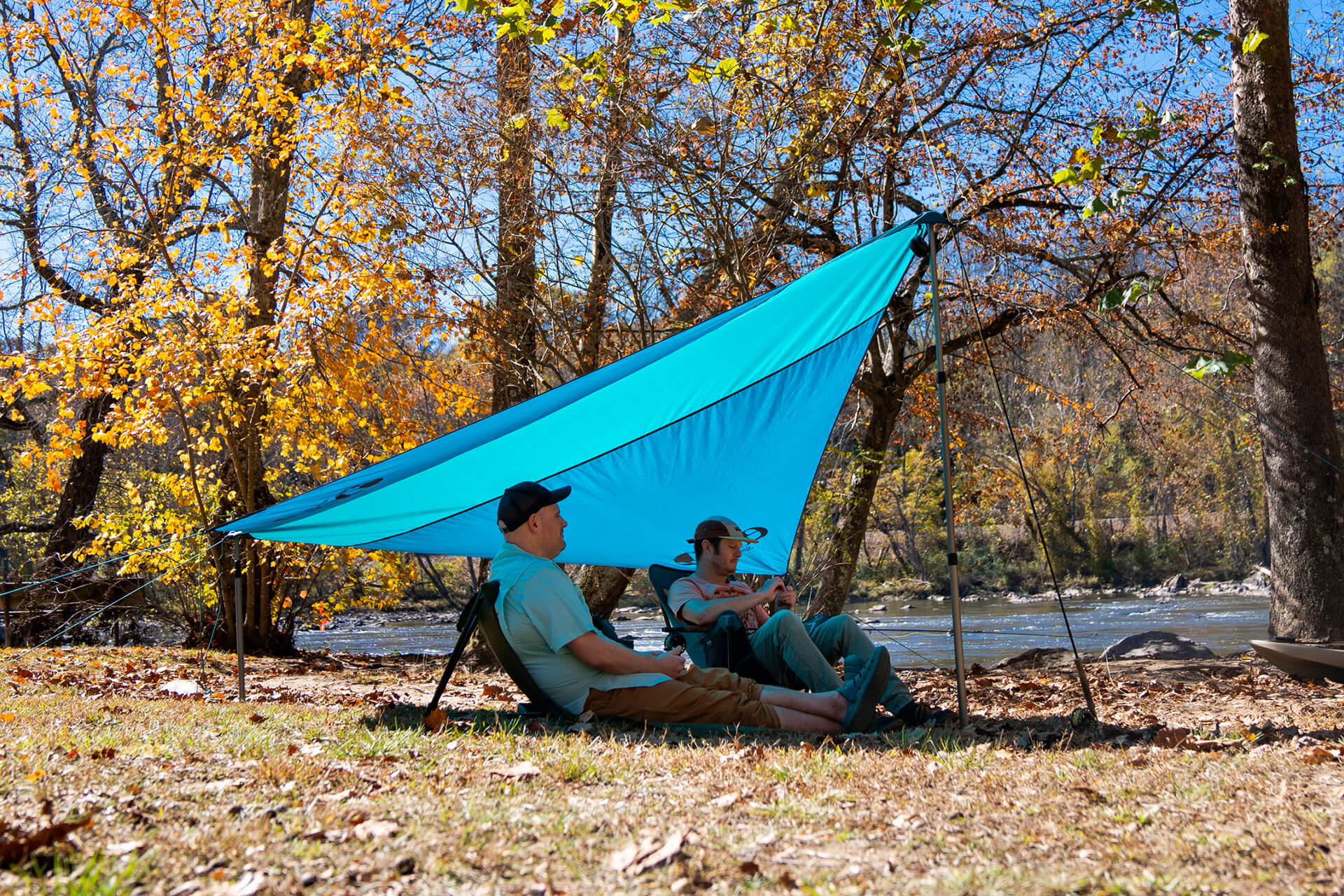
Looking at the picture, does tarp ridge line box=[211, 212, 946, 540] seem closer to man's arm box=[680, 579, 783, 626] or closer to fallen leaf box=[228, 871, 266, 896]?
man's arm box=[680, 579, 783, 626]

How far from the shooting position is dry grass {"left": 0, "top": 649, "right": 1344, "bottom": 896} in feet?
5.93

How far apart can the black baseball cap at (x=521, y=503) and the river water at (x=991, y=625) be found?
5759mm

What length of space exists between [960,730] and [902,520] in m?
27.0

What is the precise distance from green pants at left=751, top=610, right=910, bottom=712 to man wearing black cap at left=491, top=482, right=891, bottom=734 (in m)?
0.24

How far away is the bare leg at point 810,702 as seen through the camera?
3561 mm

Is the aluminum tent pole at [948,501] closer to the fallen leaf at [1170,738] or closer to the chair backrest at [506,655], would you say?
the fallen leaf at [1170,738]

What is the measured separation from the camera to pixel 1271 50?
6145 mm

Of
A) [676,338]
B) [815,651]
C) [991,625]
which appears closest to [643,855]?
[815,651]

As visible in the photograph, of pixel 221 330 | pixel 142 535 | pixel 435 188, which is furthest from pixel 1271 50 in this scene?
→ pixel 142 535

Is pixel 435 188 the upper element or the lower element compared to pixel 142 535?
upper

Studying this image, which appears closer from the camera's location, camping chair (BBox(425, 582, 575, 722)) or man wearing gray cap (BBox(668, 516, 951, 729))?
camping chair (BBox(425, 582, 575, 722))

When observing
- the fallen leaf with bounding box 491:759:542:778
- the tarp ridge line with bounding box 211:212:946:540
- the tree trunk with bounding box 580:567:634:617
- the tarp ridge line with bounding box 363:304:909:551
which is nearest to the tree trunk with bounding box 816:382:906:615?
the tree trunk with bounding box 580:567:634:617

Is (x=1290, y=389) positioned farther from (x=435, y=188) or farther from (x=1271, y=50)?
(x=435, y=188)

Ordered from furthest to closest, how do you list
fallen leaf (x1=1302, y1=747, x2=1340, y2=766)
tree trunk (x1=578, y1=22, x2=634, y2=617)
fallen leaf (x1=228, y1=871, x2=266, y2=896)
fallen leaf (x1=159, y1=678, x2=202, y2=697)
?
tree trunk (x1=578, y1=22, x2=634, y2=617)
fallen leaf (x1=159, y1=678, x2=202, y2=697)
fallen leaf (x1=1302, y1=747, x2=1340, y2=766)
fallen leaf (x1=228, y1=871, x2=266, y2=896)
